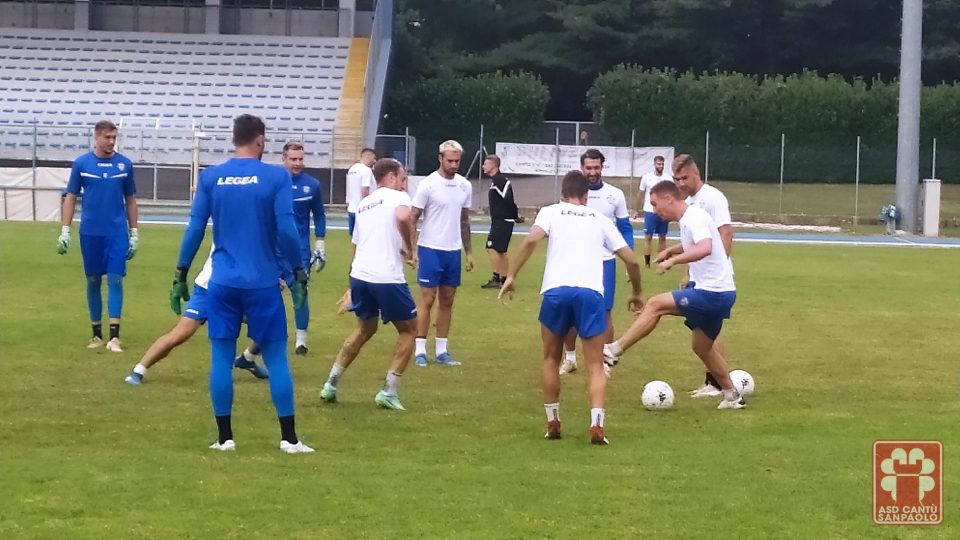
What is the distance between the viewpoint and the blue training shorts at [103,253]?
12969mm

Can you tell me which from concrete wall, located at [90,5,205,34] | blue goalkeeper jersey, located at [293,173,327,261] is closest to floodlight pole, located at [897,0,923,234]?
blue goalkeeper jersey, located at [293,173,327,261]

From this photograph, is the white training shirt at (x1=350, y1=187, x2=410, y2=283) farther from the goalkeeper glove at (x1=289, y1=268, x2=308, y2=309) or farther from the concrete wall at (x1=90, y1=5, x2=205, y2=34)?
the concrete wall at (x1=90, y1=5, x2=205, y2=34)

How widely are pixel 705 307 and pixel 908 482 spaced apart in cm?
292

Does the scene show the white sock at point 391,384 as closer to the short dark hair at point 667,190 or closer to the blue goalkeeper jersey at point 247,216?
the blue goalkeeper jersey at point 247,216

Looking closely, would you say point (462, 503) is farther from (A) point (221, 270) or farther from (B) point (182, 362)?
(B) point (182, 362)

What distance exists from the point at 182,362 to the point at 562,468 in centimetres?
540

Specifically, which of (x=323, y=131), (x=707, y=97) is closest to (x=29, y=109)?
(x=323, y=131)

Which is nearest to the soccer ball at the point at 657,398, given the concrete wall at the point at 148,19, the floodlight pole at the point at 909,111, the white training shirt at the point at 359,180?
the white training shirt at the point at 359,180

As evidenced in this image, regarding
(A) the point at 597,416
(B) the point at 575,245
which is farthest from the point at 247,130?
(A) the point at 597,416

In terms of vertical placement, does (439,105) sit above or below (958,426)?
above

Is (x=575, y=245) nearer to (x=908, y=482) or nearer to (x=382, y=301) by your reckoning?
(x=382, y=301)

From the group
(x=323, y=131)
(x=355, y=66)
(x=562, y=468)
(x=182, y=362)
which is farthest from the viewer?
(x=355, y=66)

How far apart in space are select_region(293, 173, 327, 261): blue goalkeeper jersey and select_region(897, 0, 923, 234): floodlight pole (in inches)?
1030

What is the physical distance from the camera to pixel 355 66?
4944cm
